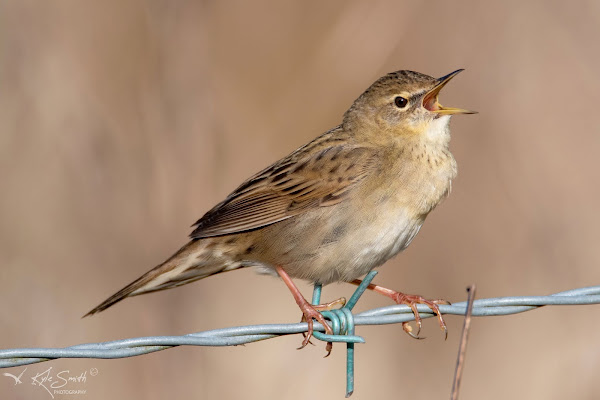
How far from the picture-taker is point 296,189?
477cm

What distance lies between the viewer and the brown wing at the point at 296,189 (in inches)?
182

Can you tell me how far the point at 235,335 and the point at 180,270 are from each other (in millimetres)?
1747

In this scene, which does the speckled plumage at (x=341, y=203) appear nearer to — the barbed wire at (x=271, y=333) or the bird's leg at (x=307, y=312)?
the bird's leg at (x=307, y=312)

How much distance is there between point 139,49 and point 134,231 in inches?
59.3

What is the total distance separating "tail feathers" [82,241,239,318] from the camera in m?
4.65

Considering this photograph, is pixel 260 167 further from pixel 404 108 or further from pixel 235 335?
pixel 235 335

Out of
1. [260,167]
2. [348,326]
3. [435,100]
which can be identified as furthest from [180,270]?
[260,167]

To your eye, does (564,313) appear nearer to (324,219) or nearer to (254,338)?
(324,219)

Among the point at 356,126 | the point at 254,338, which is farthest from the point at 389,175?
the point at 254,338

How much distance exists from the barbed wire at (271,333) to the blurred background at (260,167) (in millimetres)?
2731

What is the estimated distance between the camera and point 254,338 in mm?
3158
